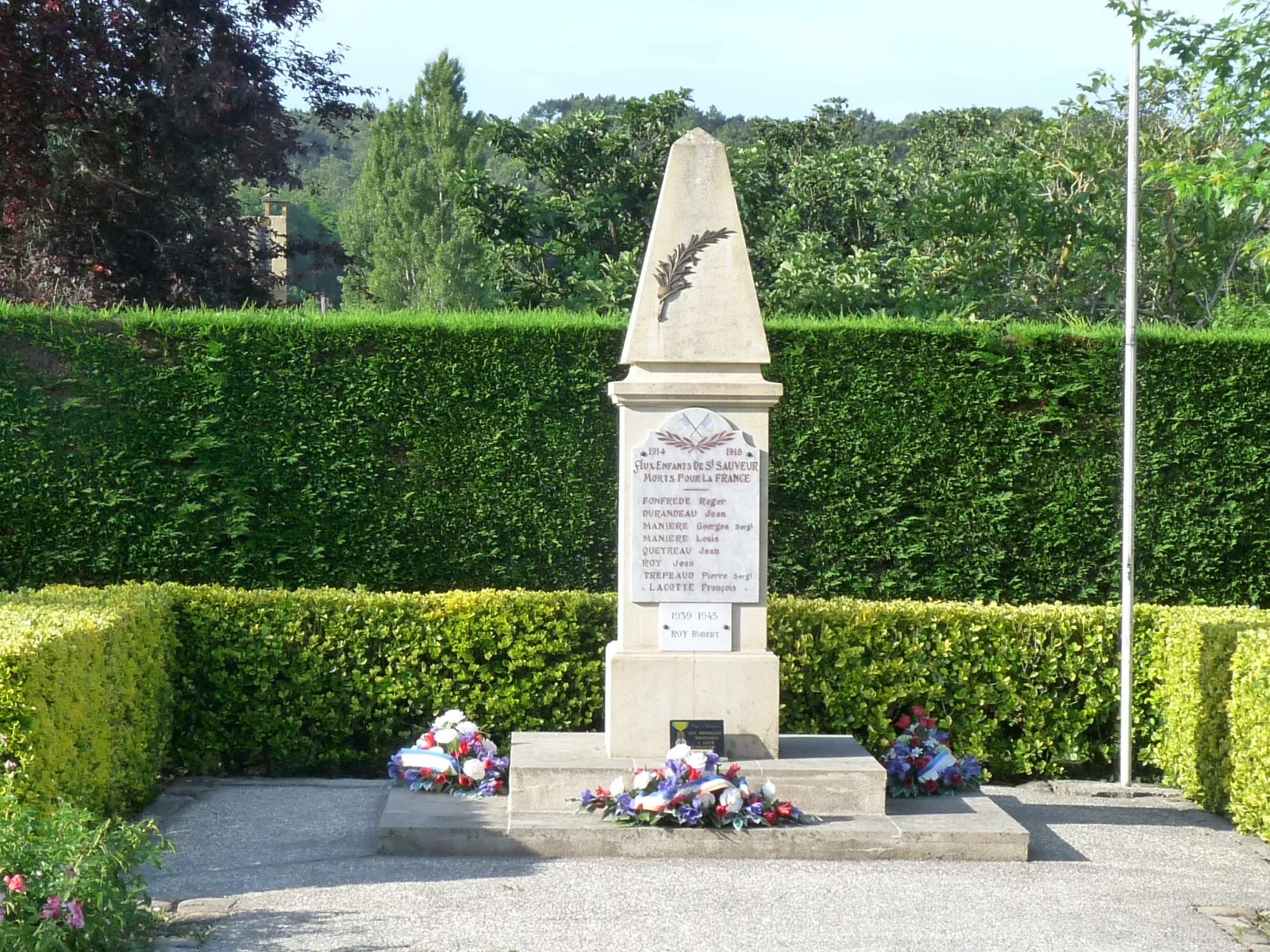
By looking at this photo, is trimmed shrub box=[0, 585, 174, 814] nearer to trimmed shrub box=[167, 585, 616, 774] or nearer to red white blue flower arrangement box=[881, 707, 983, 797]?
trimmed shrub box=[167, 585, 616, 774]

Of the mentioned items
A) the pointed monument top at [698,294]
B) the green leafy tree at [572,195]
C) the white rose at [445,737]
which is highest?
the green leafy tree at [572,195]

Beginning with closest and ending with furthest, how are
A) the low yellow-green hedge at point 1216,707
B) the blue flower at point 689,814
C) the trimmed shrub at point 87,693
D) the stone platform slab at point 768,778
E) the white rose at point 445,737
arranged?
the trimmed shrub at point 87,693 < the blue flower at point 689,814 < the stone platform slab at point 768,778 < the low yellow-green hedge at point 1216,707 < the white rose at point 445,737

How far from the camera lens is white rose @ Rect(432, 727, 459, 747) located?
7.60 metres

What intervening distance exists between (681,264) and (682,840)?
9.59ft

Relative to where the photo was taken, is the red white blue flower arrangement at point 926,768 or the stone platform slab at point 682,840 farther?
the red white blue flower arrangement at point 926,768

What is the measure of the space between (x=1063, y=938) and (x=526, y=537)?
5027 mm

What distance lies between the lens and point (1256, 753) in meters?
6.96

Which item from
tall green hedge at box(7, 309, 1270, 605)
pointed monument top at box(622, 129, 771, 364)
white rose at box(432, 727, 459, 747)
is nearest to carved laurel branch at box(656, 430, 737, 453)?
Answer: pointed monument top at box(622, 129, 771, 364)

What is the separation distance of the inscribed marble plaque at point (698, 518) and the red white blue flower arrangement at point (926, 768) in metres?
1.35

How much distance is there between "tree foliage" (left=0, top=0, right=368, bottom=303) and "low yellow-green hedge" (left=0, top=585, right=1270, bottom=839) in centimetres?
643

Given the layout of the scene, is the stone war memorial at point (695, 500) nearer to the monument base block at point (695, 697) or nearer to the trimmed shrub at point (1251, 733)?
the monument base block at point (695, 697)

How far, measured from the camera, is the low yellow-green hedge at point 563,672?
8.37 m

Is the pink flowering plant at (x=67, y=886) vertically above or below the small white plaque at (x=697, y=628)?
below

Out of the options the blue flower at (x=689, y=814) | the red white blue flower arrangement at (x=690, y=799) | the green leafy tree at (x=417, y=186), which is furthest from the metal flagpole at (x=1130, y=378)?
the green leafy tree at (x=417, y=186)
